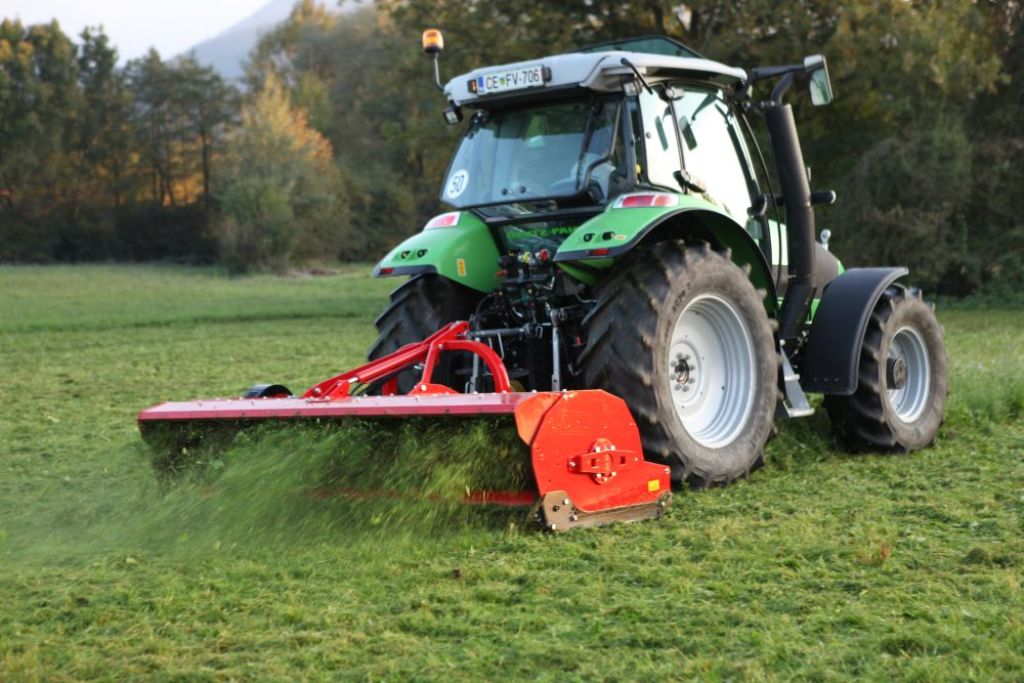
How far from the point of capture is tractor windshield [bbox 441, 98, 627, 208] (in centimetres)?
604

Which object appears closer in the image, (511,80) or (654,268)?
(654,268)

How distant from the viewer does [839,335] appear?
21.6 feet

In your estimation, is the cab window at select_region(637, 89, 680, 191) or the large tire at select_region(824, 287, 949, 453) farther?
the large tire at select_region(824, 287, 949, 453)

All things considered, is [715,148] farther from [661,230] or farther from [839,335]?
[839,335]

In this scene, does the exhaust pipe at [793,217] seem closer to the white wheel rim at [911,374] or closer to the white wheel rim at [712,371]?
the white wheel rim at [911,374]

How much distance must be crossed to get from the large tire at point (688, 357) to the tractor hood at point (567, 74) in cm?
89

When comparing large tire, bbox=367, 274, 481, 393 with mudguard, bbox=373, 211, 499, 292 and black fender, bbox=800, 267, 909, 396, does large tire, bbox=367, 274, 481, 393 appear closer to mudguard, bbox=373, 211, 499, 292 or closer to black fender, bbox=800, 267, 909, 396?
mudguard, bbox=373, 211, 499, 292

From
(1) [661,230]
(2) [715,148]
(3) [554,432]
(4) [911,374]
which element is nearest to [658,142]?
(1) [661,230]

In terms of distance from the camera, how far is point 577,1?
61.0 ft

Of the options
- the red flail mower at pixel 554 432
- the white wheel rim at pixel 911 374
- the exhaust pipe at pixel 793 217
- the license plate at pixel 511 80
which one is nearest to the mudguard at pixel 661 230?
the exhaust pipe at pixel 793 217

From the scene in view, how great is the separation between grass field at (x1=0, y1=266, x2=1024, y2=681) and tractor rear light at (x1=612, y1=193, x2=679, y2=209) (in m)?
1.32

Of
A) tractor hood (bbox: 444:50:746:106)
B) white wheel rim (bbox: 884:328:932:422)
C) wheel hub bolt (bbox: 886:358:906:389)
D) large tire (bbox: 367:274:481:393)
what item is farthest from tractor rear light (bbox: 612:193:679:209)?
white wheel rim (bbox: 884:328:932:422)

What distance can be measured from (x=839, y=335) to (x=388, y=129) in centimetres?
1597

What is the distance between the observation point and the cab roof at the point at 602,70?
5992 millimetres
